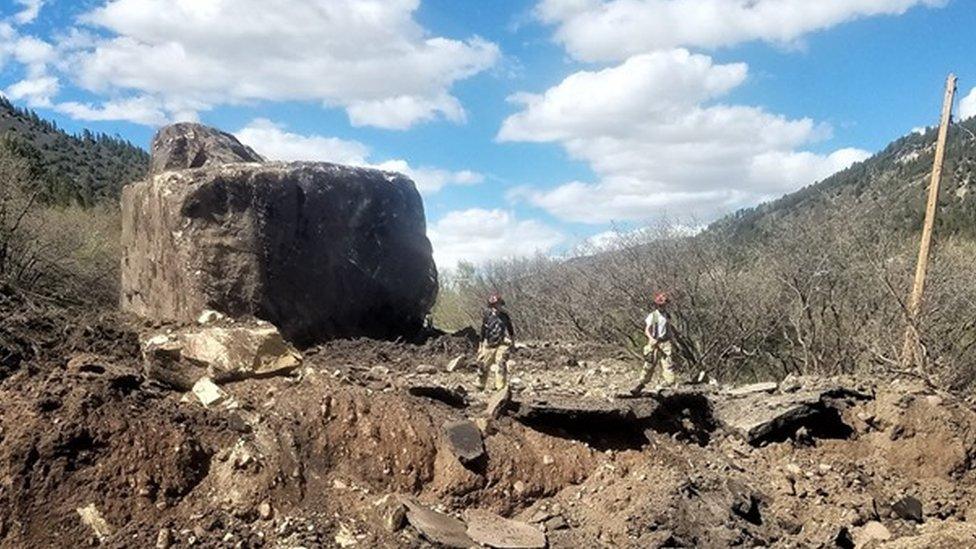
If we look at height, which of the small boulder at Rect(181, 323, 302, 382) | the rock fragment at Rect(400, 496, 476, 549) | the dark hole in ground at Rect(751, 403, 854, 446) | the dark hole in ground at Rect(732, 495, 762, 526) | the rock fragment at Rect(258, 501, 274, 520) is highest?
the small boulder at Rect(181, 323, 302, 382)

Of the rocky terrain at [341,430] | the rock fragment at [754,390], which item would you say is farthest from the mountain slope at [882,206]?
the rocky terrain at [341,430]

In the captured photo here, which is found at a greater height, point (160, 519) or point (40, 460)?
point (40, 460)

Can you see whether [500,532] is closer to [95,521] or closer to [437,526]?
[437,526]

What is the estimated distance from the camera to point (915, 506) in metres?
8.27

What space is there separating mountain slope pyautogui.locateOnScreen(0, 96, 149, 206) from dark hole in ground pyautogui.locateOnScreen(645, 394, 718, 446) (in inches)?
1347

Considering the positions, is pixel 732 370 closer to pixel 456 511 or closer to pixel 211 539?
pixel 456 511

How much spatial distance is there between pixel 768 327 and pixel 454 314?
1506cm

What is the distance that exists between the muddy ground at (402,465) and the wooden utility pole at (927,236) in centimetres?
223

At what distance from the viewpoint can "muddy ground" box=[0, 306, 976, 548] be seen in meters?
6.23

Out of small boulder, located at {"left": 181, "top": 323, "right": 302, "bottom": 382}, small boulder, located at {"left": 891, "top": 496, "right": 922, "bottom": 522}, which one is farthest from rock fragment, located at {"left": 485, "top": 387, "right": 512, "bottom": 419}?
small boulder, located at {"left": 891, "top": 496, "right": 922, "bottom": 522}

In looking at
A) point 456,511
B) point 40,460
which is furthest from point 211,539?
point 456,511

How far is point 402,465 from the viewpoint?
7133mm

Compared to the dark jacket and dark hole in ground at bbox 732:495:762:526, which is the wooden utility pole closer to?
dark hole in ground at bbox 732:495:762:526

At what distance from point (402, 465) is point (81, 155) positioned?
52.2m
